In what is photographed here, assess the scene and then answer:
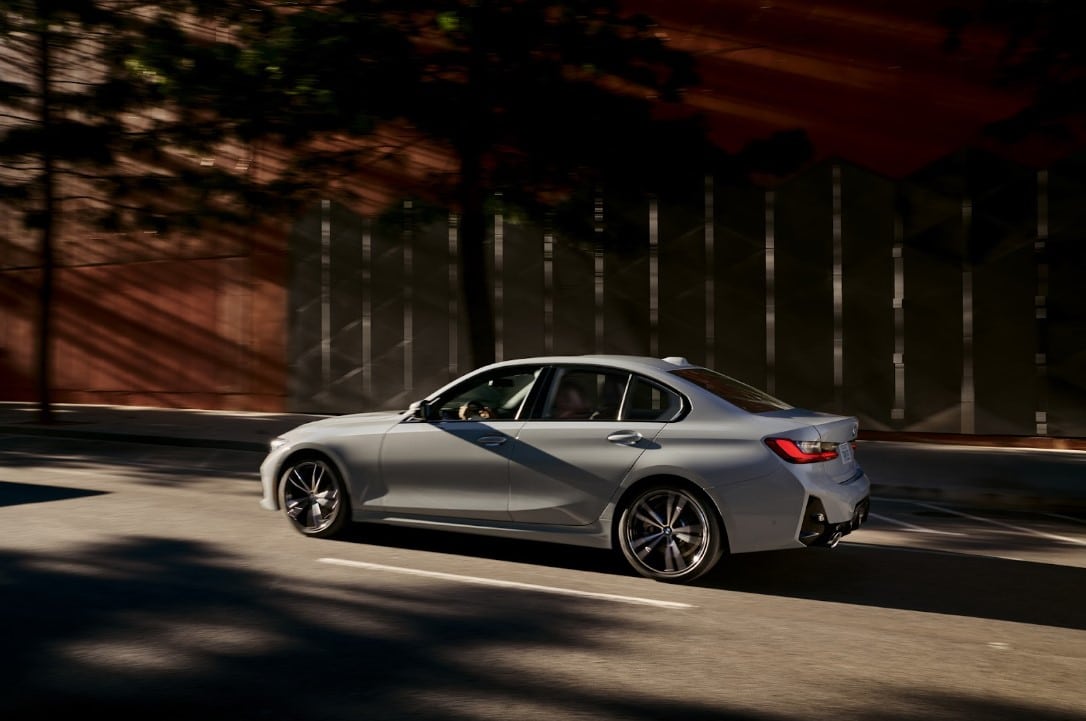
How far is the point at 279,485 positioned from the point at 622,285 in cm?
1176

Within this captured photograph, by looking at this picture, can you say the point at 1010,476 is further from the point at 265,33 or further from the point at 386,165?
the point at 386,165

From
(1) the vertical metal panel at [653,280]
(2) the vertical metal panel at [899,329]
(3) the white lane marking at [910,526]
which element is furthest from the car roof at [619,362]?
(1) the vertical metal panel at [653,280]

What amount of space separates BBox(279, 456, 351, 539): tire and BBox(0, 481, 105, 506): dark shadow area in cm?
328

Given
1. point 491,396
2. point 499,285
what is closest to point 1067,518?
point 491,396

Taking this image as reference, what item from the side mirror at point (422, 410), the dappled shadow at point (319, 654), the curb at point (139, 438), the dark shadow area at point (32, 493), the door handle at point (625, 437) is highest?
the side mirror at point (422, 410)

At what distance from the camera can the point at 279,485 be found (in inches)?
351

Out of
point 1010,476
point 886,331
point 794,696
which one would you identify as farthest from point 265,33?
point 794,696

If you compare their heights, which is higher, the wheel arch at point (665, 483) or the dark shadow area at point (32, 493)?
the wheel arch at point (665, 483)

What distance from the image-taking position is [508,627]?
6.09 m

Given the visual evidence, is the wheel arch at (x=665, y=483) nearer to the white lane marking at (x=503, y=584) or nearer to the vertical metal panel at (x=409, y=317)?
the white lane marking at (x=503, y=584)

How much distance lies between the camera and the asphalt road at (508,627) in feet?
15.9

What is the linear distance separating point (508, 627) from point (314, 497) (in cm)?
309

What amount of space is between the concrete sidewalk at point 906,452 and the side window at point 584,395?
18.5ft

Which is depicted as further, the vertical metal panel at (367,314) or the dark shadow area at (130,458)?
the vertical metal panel at (367,314)
